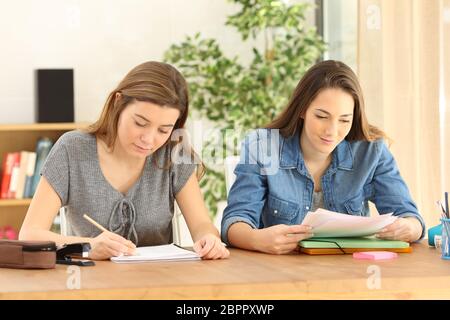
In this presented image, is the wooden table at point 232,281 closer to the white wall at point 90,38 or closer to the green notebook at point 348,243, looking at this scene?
the green notebook at point 348,243

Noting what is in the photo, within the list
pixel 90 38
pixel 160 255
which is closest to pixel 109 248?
pixel 160 255

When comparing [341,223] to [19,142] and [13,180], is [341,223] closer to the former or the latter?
[13,180]

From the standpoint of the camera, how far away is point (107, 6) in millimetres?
5098

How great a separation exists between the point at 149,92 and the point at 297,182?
0.56 meters

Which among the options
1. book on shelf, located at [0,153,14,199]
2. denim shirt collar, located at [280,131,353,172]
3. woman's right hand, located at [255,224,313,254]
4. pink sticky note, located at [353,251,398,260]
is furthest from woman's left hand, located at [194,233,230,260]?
book on shelf, located at [0,153,14,199]

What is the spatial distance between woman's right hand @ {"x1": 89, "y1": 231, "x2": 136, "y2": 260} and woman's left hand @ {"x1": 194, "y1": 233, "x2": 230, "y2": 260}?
0.60 feet

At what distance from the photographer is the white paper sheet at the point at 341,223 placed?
2.24 meters

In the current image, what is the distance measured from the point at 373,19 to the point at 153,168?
1.79 metres

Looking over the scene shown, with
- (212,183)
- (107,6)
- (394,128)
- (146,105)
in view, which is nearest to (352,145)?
(146,105)

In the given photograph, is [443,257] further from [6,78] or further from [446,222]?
[6,78]

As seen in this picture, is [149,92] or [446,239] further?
[149,92]

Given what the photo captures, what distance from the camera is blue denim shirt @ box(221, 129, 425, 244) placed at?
261cm

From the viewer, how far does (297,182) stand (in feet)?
8.71

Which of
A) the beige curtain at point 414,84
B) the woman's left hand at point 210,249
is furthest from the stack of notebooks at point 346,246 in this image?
the beige curtain at point 414,84
